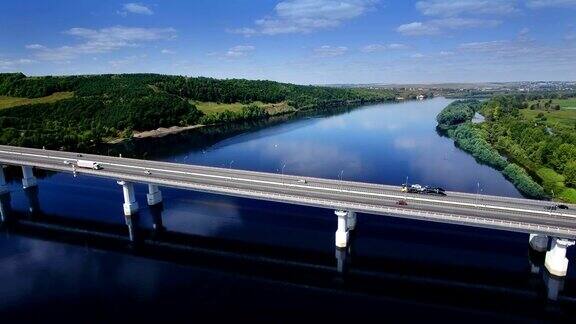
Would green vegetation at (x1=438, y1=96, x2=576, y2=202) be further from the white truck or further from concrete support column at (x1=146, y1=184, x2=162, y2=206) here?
the white truck

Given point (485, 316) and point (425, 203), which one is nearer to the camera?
point (485, 316)

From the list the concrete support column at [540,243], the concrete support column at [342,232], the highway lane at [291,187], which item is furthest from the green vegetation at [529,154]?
the concrete support column at [342,232]

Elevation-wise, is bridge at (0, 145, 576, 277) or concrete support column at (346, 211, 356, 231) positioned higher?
bridge at (0, 145, 576, 277)

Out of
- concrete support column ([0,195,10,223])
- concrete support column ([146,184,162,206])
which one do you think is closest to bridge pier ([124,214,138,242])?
concrete support column ([146,184,162,206])

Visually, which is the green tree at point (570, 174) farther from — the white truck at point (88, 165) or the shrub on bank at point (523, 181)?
the white truck at point (88, 165)

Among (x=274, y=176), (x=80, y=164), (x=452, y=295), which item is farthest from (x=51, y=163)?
(x=452, y=295)

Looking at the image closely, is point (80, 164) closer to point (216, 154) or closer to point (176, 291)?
point (176, 291)

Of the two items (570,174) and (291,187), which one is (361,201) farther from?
(570,174)
